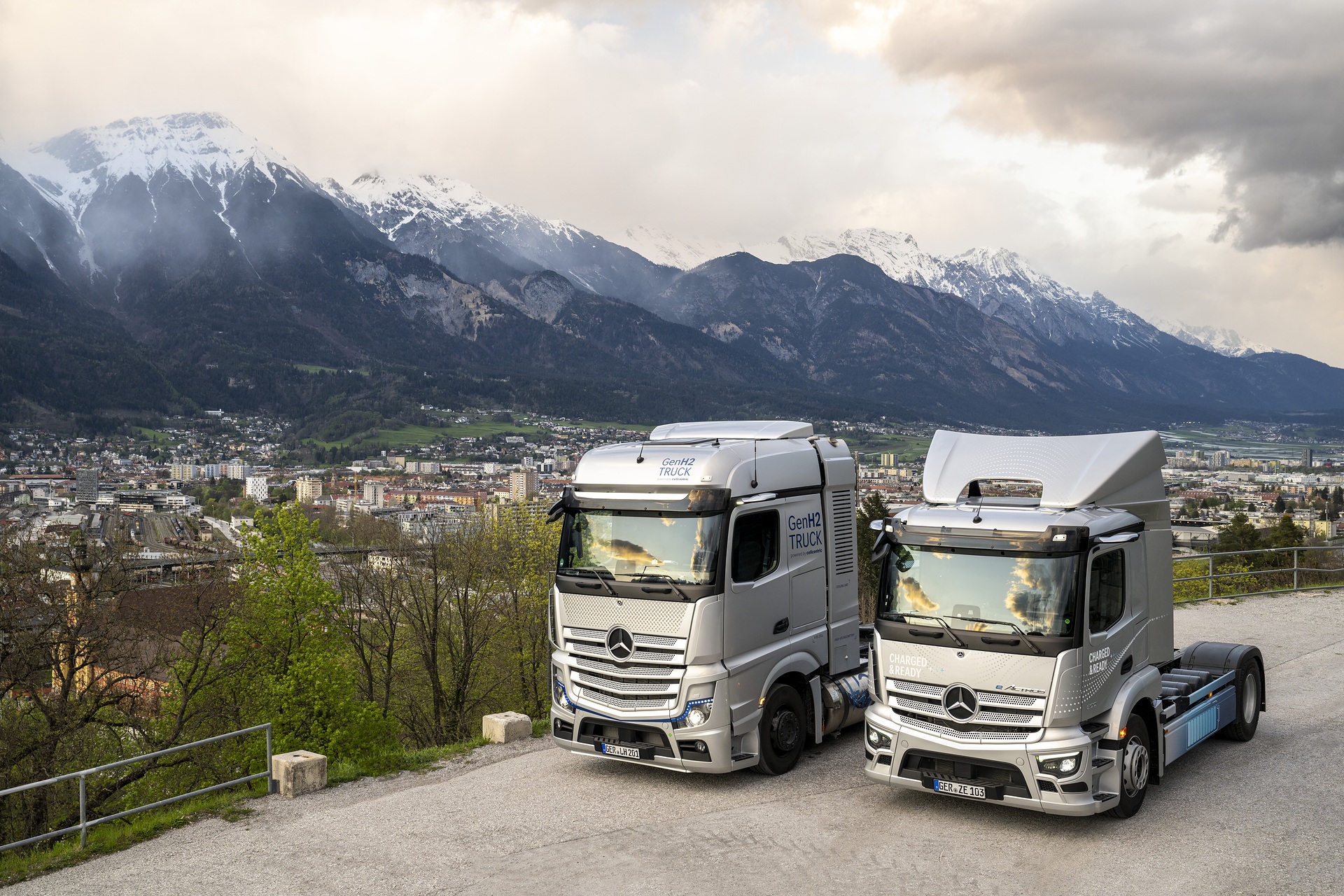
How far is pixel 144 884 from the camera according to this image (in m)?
8.74

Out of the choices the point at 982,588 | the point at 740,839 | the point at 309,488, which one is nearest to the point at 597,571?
the point at 740,839

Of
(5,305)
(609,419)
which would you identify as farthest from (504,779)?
(5,305)

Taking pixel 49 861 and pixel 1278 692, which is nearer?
pixel 49 861

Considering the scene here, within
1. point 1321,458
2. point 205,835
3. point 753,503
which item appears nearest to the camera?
point 205,835

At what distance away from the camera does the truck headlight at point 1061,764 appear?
8828mm

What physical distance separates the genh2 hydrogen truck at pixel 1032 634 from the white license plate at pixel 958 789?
0.01 metres

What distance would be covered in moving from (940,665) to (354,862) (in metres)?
5.72

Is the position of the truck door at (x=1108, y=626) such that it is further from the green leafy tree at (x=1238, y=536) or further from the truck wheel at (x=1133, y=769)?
the green leafy tree at (x=1238, y=536)

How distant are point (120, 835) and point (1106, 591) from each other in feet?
32.7

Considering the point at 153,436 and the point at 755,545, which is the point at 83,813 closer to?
the point at 755,545

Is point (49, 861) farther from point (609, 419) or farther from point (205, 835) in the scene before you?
point (609, 419)

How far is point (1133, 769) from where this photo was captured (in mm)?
9617

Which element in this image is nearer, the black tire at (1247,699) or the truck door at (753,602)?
the truck door at (753,602)

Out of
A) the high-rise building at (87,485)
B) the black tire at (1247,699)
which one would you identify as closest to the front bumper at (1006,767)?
the black tire at (1247,699)
